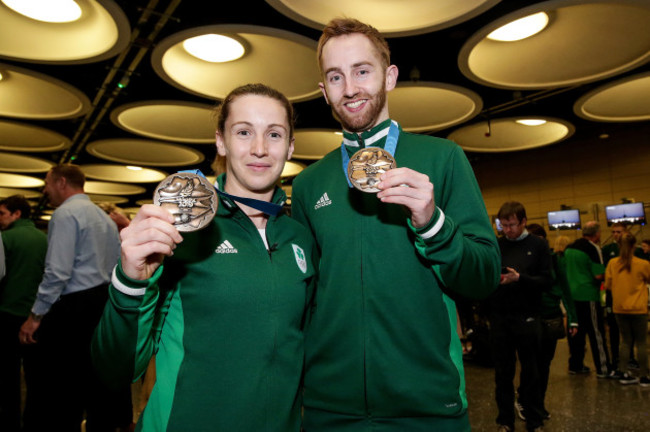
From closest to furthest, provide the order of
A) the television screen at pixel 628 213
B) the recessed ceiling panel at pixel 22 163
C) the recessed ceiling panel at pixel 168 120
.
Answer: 1. the recessed ceiling panel at pixel 168 120
2. the television screen at pixel 628 213
3. the recessed ceiling panel at pixel 22 163

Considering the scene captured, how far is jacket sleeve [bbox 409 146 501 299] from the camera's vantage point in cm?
122

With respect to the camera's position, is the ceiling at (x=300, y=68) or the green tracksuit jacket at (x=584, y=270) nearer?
the ceiling at (x=300, y=68)

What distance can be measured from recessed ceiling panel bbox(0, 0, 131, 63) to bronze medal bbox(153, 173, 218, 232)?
14.5ft

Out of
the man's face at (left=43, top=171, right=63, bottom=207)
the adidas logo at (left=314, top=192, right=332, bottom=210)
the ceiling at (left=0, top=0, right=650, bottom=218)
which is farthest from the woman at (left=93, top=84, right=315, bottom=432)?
the ceiling at (left=0, top=0, right=650, bottom=218)

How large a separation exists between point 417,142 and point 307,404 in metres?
1.02

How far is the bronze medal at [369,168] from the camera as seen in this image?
1272 millimetres

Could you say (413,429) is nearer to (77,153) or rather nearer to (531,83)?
(531,83)

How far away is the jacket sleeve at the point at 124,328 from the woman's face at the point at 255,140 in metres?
0.47

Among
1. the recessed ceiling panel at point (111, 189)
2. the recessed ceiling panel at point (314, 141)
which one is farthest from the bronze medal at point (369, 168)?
the recessed ceiling panel at point (111, 189)

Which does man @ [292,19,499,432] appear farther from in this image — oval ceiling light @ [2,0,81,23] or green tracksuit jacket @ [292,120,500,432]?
oval ceiling light @ [2,0,81,23]

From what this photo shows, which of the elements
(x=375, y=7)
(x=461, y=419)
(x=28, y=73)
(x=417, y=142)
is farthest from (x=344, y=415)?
(x=28, y=73)

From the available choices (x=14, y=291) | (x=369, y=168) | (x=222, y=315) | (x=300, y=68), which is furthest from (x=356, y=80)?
(x=300, y=68)

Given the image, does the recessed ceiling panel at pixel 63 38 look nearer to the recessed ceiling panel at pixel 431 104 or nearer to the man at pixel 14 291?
the man at pixel 14 291

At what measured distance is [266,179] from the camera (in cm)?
147
